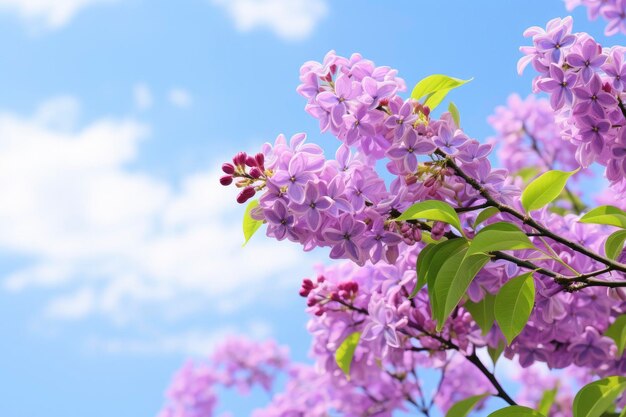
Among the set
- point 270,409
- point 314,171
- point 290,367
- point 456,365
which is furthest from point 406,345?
point 290,367

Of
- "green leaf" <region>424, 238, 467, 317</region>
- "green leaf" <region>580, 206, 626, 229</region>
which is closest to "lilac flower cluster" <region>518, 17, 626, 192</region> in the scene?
"green leaf" <region>580, 206, 626, 229</region>

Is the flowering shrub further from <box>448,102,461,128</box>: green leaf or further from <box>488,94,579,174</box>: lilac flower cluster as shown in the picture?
<box>488,94,579,174</box>: lilac flower cluster

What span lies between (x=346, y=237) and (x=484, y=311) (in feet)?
1.63

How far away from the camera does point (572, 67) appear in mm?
1884

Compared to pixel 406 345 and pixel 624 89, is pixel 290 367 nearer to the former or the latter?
pixel 406 345

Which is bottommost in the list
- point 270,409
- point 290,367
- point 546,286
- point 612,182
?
point 546,286

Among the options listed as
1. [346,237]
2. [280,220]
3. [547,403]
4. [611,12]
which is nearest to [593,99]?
[346,237]

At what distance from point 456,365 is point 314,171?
2.55m

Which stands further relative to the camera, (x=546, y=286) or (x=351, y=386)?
(x=351, y=386)

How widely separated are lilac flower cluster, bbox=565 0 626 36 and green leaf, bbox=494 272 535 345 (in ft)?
4.17

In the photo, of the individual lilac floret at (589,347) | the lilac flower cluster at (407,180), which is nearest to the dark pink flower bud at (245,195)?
the lilac flower cluster at (407,180)

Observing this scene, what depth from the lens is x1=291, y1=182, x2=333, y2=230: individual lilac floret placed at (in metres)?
1.69

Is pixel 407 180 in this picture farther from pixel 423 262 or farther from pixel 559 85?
pixel 559 85

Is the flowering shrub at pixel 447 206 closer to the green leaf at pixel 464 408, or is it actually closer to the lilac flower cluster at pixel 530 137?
the green leaf at pixel 464 408
